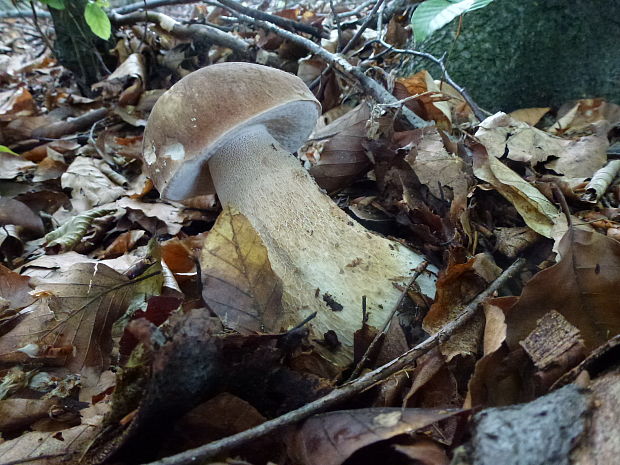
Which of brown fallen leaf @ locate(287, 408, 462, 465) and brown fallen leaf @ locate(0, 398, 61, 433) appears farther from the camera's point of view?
brown fallen leaf @ locate(0, 398, 61, 433)

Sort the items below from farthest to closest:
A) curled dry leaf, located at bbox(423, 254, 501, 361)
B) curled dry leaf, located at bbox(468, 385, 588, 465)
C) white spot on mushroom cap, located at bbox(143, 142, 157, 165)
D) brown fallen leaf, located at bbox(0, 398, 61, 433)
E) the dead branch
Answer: the dead branch, white spot on mushroom cap, located at bbox(143, 142, 157, 165), curled dry leaf, located at bbox(423, 254, 501, 361), brown fallen leaf, located at bbox(0, 398, 61, 433), curled dry leaf, located at bbox(468, 385, 588, 465)

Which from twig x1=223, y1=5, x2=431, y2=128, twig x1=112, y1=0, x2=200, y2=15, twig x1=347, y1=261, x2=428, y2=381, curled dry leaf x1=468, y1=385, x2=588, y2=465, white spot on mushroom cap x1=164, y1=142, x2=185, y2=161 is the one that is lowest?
twig x1=347, y1=261, x2=428, y2=381

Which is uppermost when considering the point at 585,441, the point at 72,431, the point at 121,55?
the point at 121,55

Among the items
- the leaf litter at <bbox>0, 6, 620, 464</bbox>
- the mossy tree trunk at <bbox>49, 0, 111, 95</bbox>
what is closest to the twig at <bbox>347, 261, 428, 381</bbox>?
the leaf litter at <bbox>0, 6, 620, 464</bbox>

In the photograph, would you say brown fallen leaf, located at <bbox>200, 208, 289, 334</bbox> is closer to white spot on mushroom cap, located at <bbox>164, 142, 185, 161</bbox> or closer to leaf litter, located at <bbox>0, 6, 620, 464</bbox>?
leaf litter, located at <bbox>0, 6, 620, 464</bbox>

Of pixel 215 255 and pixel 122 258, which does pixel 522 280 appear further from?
pixel 122 258

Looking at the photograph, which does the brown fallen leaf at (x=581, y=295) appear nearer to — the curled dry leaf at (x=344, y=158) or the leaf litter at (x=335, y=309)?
Answer: the leaf litter at (x=335, y=309)

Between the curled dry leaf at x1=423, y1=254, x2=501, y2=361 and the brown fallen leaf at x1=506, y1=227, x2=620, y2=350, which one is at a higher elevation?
the brown fallen leaf at x1=506, y1=227, x2=620, y2=350

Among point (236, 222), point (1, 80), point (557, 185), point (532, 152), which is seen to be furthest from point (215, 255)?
point (1, 80)
